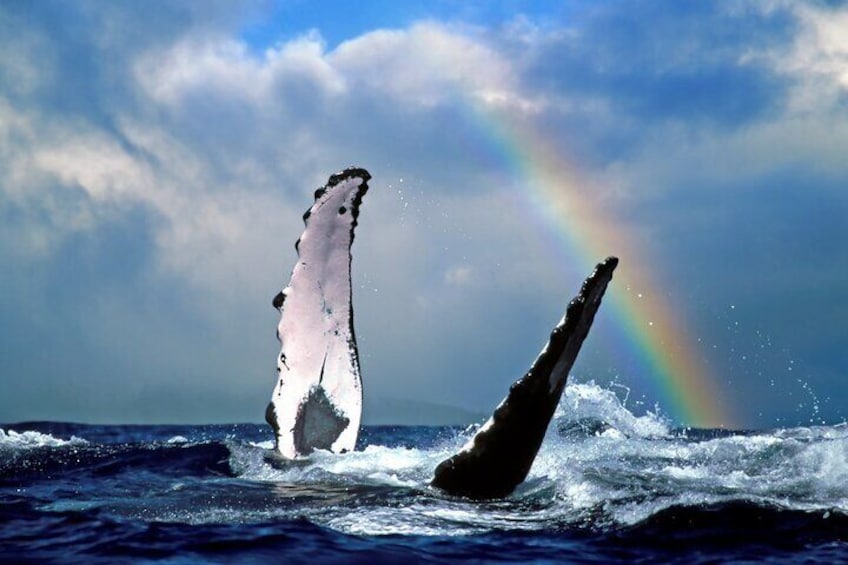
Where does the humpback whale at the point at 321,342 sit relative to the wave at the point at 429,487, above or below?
above

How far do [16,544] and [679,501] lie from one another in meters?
4.94

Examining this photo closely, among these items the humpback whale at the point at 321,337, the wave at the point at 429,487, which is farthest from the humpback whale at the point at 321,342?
the wave at the point at 429,487

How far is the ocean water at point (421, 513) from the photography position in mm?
6195

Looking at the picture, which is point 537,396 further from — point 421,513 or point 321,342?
point 321,342

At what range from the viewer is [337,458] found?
9.98 metres

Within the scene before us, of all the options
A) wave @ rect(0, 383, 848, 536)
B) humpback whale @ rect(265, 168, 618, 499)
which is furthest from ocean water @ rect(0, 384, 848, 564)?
humpback whale @ rect(265, 168, 618, 499)

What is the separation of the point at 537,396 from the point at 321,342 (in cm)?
371

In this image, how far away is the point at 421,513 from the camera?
7.18 m

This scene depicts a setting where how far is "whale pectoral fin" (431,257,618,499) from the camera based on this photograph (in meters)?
6.99

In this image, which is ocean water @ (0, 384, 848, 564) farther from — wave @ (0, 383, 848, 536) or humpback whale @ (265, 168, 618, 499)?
humpback whale @ (265, 168, 618, 499)

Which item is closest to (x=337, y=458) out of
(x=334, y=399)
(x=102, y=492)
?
(x=334, y=399)

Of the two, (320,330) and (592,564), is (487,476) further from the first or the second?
(320,330)

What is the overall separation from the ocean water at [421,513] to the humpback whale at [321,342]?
13.4 inches

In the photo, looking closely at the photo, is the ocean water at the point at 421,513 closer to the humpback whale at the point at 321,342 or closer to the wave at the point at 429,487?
the wave at the point at 429,487
